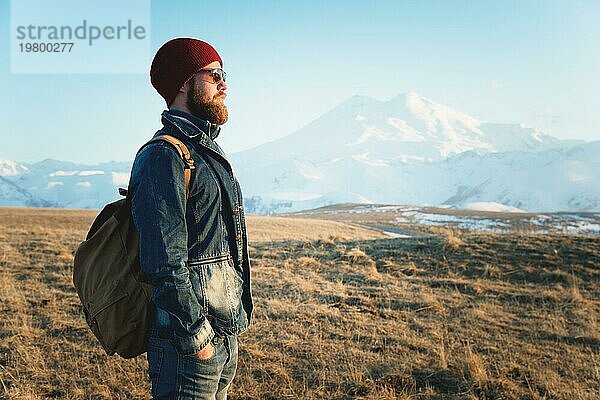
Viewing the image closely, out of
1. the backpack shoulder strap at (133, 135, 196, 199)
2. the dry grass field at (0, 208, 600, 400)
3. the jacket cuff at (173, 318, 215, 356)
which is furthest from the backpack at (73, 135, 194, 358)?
the dry grass field at (0, 208, 600, 400)

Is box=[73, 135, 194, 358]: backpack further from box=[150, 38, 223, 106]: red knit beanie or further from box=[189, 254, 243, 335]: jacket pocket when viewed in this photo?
box=[150, 38, 223, 106]: red knit beanie

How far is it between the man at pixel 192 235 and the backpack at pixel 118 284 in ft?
0.24

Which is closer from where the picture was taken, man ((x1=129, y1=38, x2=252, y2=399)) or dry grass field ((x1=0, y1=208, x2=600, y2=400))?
man ((x1=129, y1=38, x2=252, y2=399))

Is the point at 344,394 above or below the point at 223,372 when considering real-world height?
below

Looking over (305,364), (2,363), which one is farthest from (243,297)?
(2,363)

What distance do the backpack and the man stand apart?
73mm

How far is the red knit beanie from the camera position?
7.66 ft

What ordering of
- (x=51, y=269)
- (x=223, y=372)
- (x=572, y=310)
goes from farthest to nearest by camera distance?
(x=51, y=269) < (x=572, y=310) < (x=223, y=372)

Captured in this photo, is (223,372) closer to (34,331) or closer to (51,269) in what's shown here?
(34,331)

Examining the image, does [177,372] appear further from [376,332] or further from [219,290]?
[376,332]

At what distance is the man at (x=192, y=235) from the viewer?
2.01 m

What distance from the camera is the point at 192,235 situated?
7.25 ft

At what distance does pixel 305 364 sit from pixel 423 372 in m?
1.32

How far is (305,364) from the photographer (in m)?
5.18
